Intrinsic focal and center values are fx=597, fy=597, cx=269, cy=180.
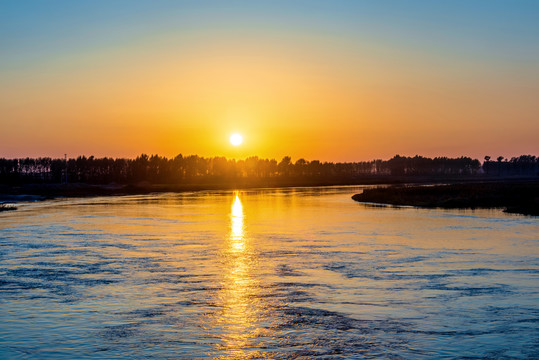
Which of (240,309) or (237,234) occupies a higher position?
(237,234)

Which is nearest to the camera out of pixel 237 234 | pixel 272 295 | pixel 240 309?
pixel 240 309

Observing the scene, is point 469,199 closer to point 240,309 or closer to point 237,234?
point 237,234

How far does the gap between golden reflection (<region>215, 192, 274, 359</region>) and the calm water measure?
49mm

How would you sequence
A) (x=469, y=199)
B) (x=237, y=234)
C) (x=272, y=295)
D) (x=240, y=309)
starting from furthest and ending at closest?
(x=469, y=199)
(x=237, y=234)
(x=272, y=295)
(x=240, y=309)

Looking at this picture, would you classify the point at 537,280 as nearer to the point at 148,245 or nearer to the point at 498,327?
the point at 498,327

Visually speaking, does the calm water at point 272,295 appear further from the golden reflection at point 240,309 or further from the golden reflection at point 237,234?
the golden reflection at point 237,234

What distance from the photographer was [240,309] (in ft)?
55.2

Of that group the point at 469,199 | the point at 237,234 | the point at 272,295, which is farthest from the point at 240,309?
the point at 469,199

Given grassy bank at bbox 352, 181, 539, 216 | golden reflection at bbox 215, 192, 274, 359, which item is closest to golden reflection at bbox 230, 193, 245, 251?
golden reflection at bbox 215, 192, 274, 359

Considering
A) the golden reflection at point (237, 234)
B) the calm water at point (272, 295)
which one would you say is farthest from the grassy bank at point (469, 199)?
the calm water at point (272, 295)

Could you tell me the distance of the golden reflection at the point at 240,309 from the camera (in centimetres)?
1336

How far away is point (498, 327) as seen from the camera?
1464 centimetres

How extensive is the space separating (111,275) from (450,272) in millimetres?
12767

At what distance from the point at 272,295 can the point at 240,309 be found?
6.66ft
